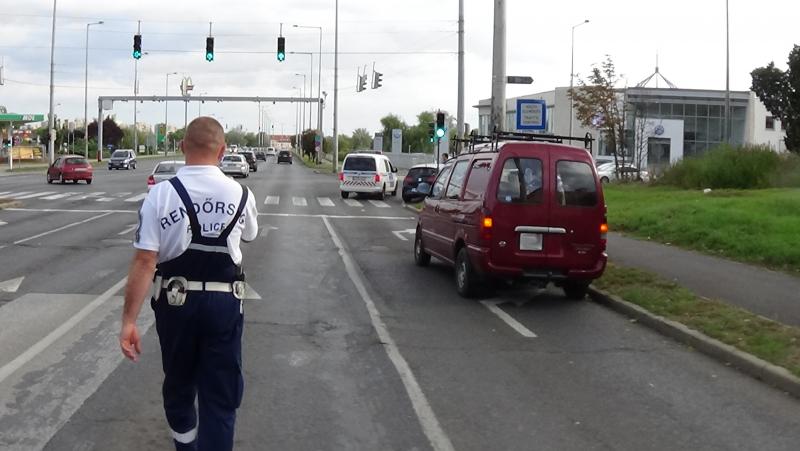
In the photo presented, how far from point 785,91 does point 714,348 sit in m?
47.9

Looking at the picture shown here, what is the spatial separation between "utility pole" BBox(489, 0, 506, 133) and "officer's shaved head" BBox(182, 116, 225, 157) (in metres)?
16.0

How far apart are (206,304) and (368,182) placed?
97.1ft

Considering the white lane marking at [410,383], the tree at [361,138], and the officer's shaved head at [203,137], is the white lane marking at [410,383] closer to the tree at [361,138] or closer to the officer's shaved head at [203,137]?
the officer's shaved head at [203,137]

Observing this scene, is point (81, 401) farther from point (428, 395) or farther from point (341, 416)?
point (428, 395)

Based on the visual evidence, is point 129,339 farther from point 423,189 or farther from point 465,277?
point 423,189

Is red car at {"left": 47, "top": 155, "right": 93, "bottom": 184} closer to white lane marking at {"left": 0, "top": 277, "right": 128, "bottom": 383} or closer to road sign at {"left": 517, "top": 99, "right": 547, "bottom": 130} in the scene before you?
road sign at {"left": 517, "top": 99, "right": 547, "bottom": 130}

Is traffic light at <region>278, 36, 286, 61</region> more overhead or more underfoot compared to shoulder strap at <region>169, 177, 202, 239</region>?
more overhead

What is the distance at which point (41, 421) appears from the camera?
18.4 ft

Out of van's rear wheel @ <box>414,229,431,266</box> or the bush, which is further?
the bush

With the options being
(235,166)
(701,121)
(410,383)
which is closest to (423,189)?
(410,383)

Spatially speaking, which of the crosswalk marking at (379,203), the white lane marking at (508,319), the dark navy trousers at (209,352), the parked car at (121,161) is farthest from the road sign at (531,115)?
the parked car at (121,161)

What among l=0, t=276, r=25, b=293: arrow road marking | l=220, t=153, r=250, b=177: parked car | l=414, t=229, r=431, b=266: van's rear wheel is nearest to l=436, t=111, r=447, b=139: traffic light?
l=414, t=229, r=431, b=266: van's rear wheel

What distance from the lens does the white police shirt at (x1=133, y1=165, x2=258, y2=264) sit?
3959 millimetres

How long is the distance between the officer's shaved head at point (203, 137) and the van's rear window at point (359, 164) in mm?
29470
